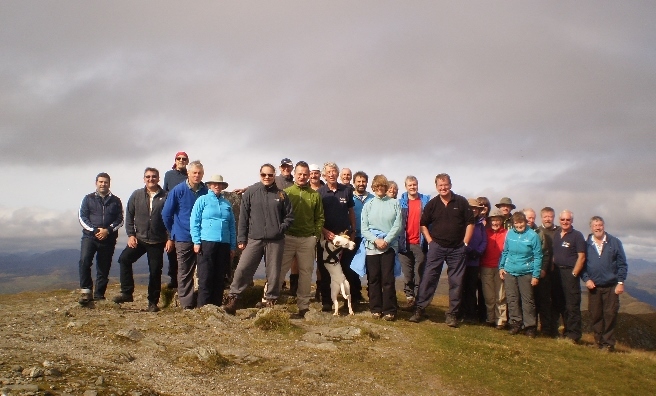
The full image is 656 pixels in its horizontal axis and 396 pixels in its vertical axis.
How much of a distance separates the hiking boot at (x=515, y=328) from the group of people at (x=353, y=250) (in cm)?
3

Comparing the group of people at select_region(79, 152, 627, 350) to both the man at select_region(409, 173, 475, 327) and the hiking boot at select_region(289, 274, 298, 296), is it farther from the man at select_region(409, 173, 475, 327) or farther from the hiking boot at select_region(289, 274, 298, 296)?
the hiking boot at select_region(289, 274, 298, 296)

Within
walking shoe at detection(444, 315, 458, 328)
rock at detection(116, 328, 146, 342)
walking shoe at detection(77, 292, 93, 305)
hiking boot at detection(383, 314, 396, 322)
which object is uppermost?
walking shoe at detection(77, 292, 93, 305)

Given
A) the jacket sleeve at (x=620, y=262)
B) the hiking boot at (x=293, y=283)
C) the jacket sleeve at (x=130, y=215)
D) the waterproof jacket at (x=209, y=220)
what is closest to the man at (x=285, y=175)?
the waterproof jacket at (x=209, y=220)

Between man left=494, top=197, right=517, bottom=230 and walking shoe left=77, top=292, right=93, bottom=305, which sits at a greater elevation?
man left=494, top=197, right=517, bottom=230

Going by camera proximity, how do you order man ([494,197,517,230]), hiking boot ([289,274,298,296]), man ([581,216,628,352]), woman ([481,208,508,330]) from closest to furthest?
man ([581,216,628,352])
woman ([481,208,508,330])
man ([494,197,517,230])
hiking boot ([289,274,298,296])

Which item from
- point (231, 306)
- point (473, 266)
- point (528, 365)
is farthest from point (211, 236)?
point (528, 365)

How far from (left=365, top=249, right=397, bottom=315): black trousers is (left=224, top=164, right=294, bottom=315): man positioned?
8.03 ft

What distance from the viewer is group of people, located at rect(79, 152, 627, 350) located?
1084 centimetres

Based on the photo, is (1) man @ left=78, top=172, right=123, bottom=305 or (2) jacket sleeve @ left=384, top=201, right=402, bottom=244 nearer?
(2) jacket sleeve @ left=384, top=201, right=402, bottom=244

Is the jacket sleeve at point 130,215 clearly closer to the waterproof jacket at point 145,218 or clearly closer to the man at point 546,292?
the waterproof jacket at point 145,218

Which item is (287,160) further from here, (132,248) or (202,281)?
(132,248)

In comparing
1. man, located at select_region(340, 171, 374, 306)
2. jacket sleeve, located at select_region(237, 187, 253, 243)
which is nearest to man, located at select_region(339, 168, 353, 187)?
man, located at select_region(340, 171, 374, 306)

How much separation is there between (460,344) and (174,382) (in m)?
5.85

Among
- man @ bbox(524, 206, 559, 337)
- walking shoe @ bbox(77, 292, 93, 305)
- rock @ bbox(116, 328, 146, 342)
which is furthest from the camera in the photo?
man @ bbox(524, 206, 559, 337)
